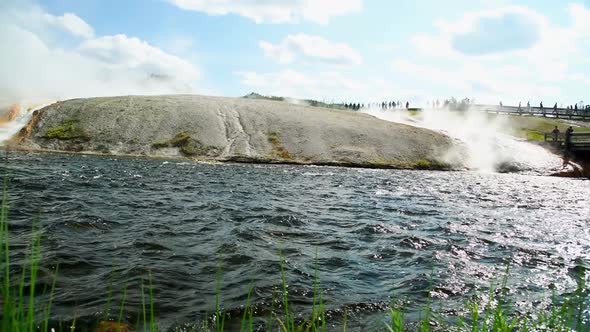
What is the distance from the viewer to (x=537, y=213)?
16672mm

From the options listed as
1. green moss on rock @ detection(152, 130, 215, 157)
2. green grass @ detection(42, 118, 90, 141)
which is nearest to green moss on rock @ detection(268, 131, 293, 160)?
green moss on rock @ detection(152, 130, 215, 157)

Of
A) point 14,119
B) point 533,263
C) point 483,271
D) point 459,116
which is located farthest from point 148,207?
point 459,116

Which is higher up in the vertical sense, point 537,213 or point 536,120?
point 536,120

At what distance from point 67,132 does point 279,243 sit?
38270 mm

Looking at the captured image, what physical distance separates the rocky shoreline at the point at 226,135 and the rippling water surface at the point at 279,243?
16.4 metres

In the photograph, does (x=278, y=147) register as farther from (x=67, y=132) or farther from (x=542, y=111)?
(x=542, y=111)

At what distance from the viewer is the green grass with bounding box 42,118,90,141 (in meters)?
36.1

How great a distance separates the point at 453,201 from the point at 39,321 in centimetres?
1707

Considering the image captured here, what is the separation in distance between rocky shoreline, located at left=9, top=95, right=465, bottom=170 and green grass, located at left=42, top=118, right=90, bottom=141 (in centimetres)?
8

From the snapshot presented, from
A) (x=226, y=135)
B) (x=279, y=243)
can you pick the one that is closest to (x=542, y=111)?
(x=226, y=135)

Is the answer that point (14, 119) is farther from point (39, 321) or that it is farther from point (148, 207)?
point (39, 321)

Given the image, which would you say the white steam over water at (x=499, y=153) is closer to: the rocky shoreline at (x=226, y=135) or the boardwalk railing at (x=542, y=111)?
the rocky shoreline at (x=226, y=135)

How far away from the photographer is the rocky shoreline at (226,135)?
36.2 metres

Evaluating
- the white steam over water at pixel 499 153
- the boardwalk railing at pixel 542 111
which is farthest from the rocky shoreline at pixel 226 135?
the boardwalk railing at pixel 542 111
